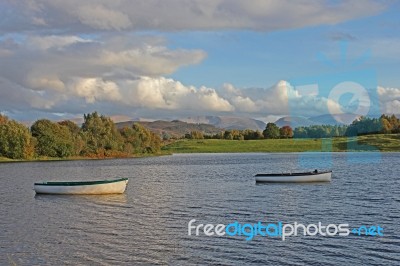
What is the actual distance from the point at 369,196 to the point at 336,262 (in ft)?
102

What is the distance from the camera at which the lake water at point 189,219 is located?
1205 inches

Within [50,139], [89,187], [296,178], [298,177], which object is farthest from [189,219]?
[50,139]

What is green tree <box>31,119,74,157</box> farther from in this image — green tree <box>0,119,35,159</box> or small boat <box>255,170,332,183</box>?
small boat <box>255,170,332,183</box>

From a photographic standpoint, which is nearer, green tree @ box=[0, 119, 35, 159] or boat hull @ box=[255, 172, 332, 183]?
boat hull @ box=[255, 172, 332, 183]

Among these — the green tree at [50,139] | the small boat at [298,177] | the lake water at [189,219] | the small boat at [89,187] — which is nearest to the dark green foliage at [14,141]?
the green tree at [50,139]

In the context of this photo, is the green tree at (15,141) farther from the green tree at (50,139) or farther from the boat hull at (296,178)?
the boat hull at (296,178)

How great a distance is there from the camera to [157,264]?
95.8ft

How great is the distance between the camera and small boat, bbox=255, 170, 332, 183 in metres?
77.6

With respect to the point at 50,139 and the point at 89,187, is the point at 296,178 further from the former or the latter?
the point at 50,139

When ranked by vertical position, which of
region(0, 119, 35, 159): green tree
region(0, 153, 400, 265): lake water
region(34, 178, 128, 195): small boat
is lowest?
region(0, 153, 400, 265): lake water

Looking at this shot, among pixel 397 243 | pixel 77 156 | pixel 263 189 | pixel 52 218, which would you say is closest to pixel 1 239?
pixel 52 218

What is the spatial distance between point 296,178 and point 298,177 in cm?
35

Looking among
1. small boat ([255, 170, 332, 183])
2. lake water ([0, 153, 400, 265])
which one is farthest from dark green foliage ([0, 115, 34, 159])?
small boat ([255, 170, 332, 183])

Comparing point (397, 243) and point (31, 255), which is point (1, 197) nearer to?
point (31, 255)
